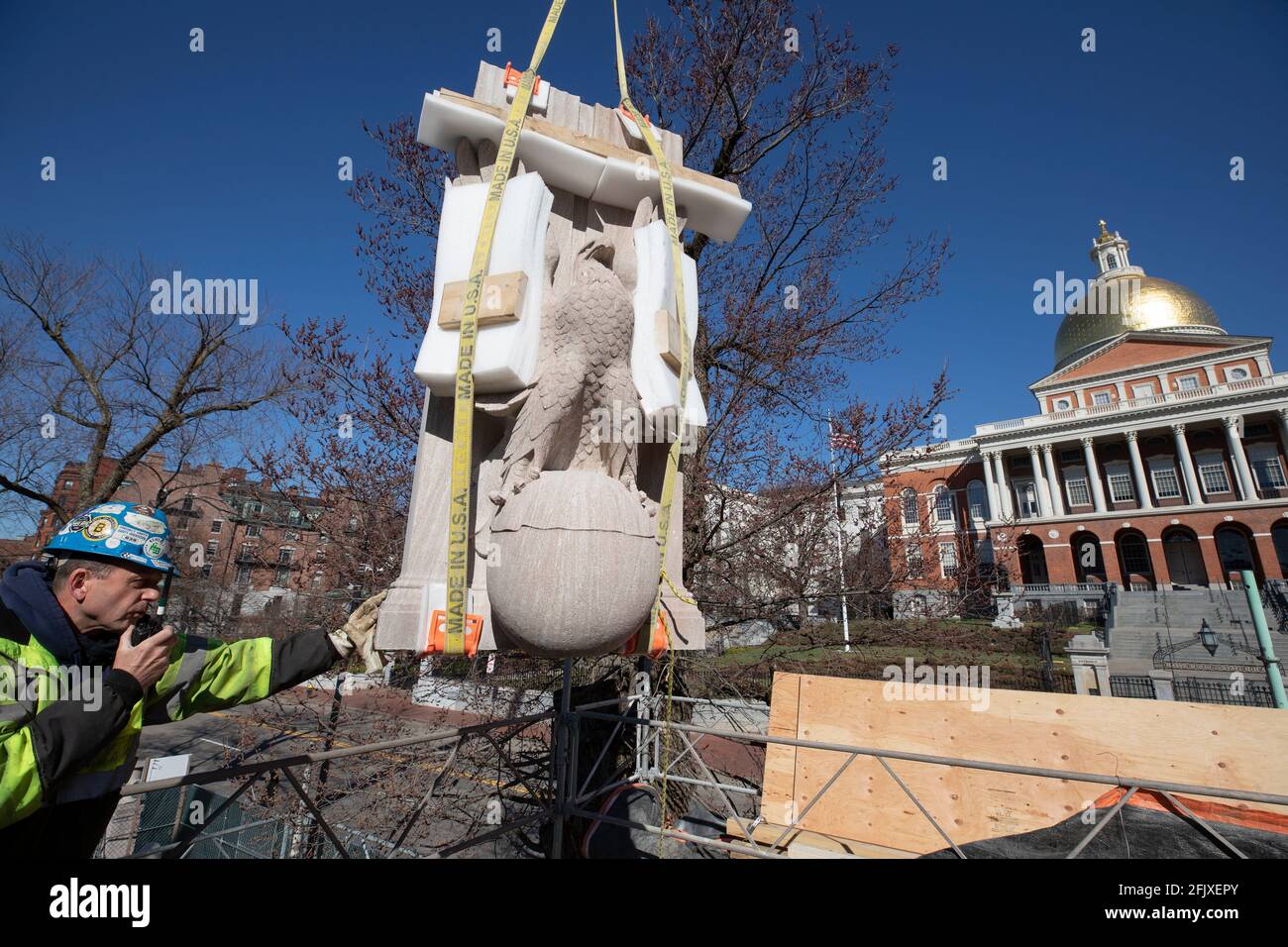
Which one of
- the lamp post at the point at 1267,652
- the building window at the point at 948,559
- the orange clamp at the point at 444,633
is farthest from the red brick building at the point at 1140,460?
the orange clamp at the point at 444,633

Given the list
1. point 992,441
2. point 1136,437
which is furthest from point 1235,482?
point 992,441

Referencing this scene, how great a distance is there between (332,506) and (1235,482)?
45049 mm

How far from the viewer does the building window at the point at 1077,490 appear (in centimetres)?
3528

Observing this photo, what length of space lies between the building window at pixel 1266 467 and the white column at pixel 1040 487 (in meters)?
9.90

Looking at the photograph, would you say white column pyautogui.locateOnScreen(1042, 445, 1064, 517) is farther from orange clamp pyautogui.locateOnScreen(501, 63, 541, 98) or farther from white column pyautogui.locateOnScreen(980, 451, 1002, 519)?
orange clamp pyautogui.locateOnScreen(501, 63, 541, 98)

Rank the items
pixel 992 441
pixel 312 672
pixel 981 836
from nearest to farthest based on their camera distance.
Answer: pixel 312 672, pixel 981 836, pixel 992 441

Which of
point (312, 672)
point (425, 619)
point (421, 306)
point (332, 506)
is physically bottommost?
point (312, 672)

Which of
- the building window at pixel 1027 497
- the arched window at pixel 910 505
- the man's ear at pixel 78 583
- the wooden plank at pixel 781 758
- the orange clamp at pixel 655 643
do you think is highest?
the building window at pixel 1027 497

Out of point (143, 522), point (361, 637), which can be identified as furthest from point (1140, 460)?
point (143, 522)

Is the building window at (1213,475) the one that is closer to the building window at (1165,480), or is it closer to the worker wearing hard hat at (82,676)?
the building window at (1165,480)

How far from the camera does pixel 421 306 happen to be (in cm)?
709

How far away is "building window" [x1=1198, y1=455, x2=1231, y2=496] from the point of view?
32.3 metres

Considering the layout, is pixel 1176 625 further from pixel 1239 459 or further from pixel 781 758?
pixel 781 758
